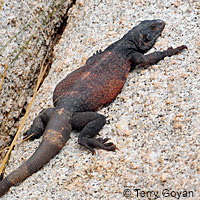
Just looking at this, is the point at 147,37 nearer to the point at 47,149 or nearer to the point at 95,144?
the point at 95,144

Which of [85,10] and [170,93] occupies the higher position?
[85,10]

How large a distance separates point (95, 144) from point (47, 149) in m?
0.55

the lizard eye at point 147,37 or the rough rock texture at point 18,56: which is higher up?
the rough rock texture at point 18,56

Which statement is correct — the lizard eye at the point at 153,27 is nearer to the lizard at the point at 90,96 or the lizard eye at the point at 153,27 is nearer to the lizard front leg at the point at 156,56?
the lizard at the point at 90,96

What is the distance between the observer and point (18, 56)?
16.5ft

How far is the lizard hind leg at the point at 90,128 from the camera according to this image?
3.75 meters

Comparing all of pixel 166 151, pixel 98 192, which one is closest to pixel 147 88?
pixel 166 151

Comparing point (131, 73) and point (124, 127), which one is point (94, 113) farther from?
point (131, 73)

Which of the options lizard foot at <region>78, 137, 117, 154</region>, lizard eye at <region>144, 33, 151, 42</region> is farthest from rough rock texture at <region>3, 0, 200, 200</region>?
lizard eye at <region>144, 33, 151, 42</region>

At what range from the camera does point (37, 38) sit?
5.44 metres

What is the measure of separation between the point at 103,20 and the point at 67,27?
77 centimetres

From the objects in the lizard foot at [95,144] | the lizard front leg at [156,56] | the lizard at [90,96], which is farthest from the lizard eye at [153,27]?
the lizard foot at [95,144]

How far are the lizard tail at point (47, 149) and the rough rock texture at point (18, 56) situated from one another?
0.93 metres

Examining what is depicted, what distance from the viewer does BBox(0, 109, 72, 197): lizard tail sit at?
365cm
